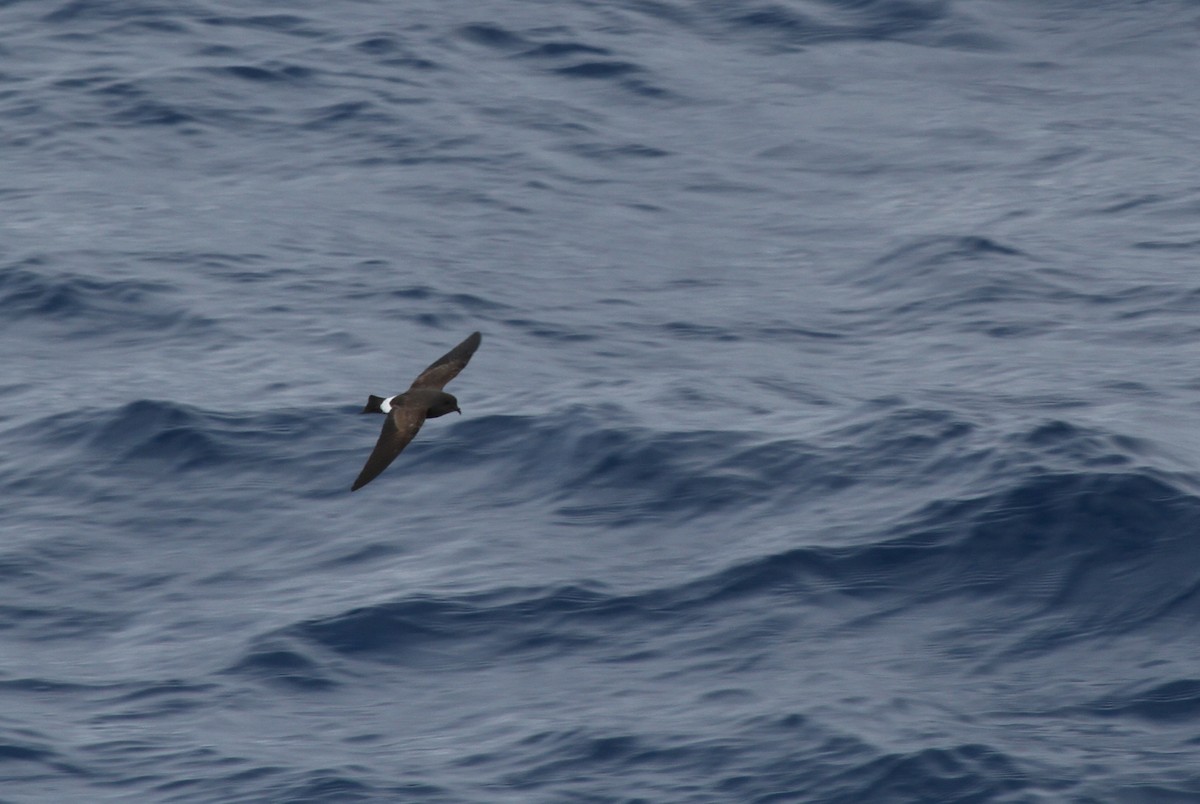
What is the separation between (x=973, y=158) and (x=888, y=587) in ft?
26.0

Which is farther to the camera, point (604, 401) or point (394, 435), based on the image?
point (604, 401)

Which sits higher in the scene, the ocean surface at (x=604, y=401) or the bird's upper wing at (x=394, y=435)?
the bird's upper wing at (x=394, y=435)

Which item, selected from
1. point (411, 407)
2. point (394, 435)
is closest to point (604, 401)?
point (411, 407)

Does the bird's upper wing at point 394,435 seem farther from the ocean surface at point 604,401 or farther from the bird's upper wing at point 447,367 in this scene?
the ocean surface at point 604,401

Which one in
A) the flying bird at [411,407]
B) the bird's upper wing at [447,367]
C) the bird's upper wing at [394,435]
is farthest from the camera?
the bird's upper wing at [447,367]

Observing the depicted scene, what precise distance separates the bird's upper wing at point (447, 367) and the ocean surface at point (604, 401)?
0.98 metres

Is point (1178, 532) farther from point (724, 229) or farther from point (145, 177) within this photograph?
point (145, 177)

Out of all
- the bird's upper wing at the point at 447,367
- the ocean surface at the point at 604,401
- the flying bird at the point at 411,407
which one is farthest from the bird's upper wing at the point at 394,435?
the ocean surface at the point at 604,401

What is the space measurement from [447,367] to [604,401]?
6.10 feet

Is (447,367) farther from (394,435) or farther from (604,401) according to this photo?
(604,401)

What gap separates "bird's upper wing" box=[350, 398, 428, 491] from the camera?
11351mm

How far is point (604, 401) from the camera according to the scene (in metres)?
14.9

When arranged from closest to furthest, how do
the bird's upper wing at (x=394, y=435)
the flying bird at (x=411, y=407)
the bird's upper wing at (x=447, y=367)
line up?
the bird's upper wing at (x=394, y=435)
the flying bird at (x=411, y=407)
the bird's upper wing at (x=447, y=367)

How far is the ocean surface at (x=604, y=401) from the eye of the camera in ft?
37.2
